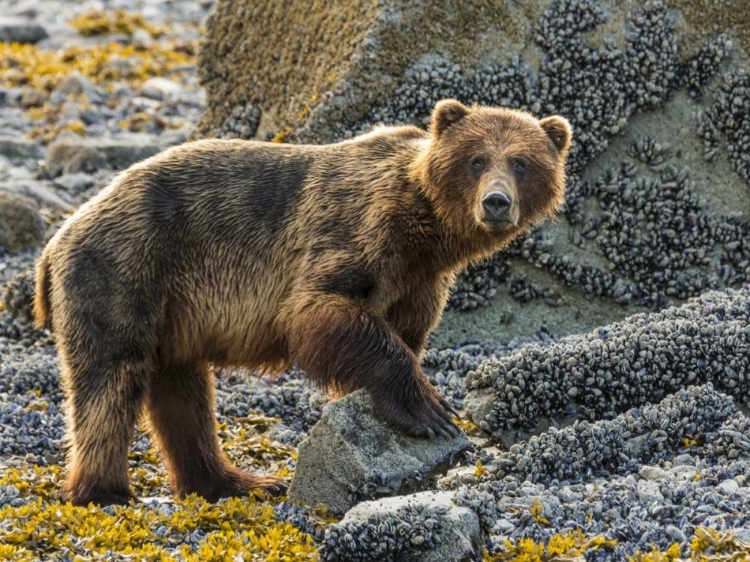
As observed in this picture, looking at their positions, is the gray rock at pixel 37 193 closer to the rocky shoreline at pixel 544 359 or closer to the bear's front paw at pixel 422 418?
the rocky shoreline at pixel 544 359

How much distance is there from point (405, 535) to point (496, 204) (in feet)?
7.30

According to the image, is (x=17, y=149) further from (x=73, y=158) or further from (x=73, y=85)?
(x=73, y=85)

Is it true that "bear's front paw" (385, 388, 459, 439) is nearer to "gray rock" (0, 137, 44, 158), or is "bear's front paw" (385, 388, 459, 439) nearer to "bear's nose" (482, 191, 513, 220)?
"bear's nose" (482, 191, 513, 220)

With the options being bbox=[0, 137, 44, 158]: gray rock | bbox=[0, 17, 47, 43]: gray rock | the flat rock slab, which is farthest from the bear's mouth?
bbox=[0, 17, 47, 43]: gray rock

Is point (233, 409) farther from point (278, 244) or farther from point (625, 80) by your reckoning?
point (625, 80)

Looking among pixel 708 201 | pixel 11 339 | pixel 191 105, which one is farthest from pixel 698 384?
pixel 191 105

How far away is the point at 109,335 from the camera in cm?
755

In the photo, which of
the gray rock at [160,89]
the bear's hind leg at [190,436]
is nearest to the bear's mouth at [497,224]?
the bear's hind leg at [190,436]

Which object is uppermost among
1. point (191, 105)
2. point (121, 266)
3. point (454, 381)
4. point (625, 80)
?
point (625, 80)

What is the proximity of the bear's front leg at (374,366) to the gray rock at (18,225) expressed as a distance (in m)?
5.90

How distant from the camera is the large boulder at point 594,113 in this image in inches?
410

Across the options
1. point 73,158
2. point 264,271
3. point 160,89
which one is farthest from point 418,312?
point 160,89

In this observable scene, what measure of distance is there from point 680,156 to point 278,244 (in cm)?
442

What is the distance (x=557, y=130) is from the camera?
8148 millimetres
